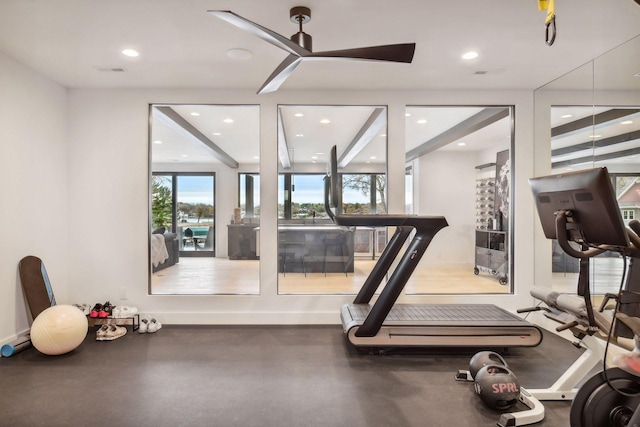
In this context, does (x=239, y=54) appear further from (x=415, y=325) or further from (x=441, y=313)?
(x=441, y=313)

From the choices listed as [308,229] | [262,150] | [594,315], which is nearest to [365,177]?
[308,229]

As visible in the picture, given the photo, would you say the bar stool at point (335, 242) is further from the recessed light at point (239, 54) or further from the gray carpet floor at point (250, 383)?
the recessed light at point (239, 54)

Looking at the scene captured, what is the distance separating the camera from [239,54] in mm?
3312

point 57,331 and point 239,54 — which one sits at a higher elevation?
point 239,54

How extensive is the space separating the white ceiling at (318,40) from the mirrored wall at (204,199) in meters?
0.48

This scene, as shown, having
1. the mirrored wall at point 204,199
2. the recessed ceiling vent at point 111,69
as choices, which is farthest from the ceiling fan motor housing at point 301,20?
the recessed ceiling vent at point 111,69

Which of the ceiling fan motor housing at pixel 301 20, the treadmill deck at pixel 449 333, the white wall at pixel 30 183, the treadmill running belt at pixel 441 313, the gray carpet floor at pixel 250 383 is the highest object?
the ceiling fan motor housing at pixel 301 20

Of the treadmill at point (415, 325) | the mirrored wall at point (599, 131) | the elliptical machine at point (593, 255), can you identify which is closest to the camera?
the elliptical machine at point (593, 255)

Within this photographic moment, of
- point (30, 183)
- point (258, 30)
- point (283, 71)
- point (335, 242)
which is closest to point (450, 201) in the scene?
point (335, 242)

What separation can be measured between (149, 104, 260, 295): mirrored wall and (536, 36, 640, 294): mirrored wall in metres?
3.41

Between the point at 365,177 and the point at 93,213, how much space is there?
11.0 feet

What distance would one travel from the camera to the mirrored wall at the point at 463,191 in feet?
14.9

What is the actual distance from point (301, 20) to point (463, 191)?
3.68m

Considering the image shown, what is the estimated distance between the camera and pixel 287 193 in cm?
457
